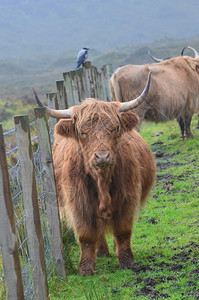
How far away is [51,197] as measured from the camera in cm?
428

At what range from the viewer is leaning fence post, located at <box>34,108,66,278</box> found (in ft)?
13.8

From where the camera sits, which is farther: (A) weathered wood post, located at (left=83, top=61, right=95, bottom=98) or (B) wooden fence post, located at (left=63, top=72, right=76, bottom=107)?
(A) weathered wood post, located at (left=83, top=61, right=95, bottom=98)

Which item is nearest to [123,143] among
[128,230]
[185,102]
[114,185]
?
[114,185]

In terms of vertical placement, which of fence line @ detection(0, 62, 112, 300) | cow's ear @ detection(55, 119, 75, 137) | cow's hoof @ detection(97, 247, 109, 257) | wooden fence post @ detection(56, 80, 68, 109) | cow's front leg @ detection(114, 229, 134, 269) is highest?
wooden fence post @ detection(56, 80, 68, 109)

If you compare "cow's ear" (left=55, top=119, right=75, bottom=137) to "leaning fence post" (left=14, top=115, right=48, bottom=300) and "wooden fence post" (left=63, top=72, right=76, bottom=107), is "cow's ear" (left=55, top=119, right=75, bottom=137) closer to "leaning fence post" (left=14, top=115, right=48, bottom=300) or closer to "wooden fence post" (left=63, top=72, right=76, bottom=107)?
"leaning fence post" (left=14, top=115, right=48, bottom=300)

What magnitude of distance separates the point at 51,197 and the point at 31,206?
68 cm

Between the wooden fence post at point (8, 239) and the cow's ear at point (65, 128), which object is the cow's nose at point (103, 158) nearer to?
the cow's ear at point (65, 128)

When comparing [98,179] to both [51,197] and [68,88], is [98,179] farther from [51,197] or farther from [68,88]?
[68,88]

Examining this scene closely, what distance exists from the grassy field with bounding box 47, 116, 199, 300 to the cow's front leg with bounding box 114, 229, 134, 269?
0.07 m

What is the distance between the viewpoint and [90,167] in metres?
4.18

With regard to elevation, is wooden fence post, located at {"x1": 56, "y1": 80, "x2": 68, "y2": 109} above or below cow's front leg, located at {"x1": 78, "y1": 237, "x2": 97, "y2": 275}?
above

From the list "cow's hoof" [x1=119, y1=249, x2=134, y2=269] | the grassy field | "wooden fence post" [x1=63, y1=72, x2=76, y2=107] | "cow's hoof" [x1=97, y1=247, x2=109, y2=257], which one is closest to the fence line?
the grassy field

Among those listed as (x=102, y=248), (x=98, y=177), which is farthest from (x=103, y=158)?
(x=102, y=248)

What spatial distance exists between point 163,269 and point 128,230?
1.58 feet
